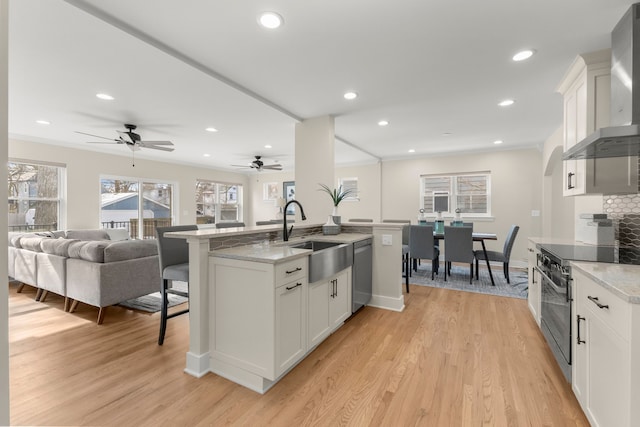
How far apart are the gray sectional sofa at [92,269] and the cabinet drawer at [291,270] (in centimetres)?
233

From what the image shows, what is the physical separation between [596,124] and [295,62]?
2.53 meters

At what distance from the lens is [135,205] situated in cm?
662

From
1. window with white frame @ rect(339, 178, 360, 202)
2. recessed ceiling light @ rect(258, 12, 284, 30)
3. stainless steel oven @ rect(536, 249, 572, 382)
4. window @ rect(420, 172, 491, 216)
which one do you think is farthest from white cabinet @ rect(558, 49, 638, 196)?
window with white frame @ rect(339, 178, 360, 202)

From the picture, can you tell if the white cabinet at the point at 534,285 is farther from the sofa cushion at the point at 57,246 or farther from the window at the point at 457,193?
the sofa cushion at the point at 57,246

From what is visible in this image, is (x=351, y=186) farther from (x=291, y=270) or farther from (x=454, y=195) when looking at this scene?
(x=291, y=270)

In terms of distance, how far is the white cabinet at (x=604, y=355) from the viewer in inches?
43.6

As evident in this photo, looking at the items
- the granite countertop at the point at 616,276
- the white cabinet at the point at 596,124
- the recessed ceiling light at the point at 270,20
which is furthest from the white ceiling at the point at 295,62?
the granite countertop at the point at 616,276

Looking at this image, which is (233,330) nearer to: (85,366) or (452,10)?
(85,366)

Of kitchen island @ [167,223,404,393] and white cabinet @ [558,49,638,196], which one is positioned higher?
white cabinet @ [558,49,638,196]

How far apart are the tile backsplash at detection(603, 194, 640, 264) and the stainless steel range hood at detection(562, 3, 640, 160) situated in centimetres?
52

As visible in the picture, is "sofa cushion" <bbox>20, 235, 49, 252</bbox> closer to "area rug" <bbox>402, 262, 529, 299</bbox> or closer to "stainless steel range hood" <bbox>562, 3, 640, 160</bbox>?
"area rug" <bbox>402, 262, 529, 299</bbox>

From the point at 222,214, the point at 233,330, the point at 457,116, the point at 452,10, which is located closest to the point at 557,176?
the point at 457,116

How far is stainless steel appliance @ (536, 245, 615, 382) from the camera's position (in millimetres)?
1795

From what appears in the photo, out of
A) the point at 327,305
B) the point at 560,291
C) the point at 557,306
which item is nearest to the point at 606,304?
the point at 560,291
